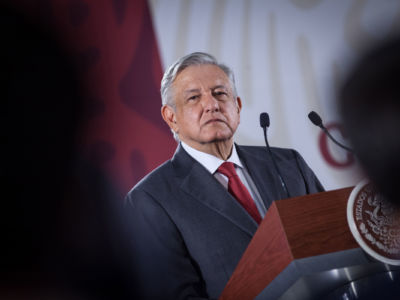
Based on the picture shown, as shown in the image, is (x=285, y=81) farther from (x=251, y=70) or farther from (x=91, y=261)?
(x=91, y=261)

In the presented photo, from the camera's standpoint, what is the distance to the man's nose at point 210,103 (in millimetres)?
1854

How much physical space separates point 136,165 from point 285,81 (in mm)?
852

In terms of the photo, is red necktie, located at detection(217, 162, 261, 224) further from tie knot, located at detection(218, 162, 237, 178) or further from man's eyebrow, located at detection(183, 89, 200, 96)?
man's eyebrow, located at detection(183, 89, 200, 96)

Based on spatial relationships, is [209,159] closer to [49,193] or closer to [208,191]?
[208,191]

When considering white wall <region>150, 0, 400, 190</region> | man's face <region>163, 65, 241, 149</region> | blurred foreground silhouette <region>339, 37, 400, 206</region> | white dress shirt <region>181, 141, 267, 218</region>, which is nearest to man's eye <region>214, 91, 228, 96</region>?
man's face <region>163, 65, 241, 149</region>

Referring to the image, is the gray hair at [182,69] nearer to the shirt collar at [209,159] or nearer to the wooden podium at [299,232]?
the shirt collar at [209,159]

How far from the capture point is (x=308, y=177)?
1863mm

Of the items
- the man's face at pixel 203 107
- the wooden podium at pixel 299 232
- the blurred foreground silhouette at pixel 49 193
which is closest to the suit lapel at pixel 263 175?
the man's face at pixel 203 107

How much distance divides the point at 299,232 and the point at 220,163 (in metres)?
1.05

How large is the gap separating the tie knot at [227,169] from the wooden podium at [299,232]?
0.91 metres

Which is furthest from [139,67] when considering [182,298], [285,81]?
[182,298]

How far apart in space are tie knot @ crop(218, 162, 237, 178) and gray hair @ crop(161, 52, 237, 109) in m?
0.34

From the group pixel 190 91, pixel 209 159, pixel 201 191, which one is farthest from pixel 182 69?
pixel 201 191

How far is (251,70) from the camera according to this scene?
214cm
